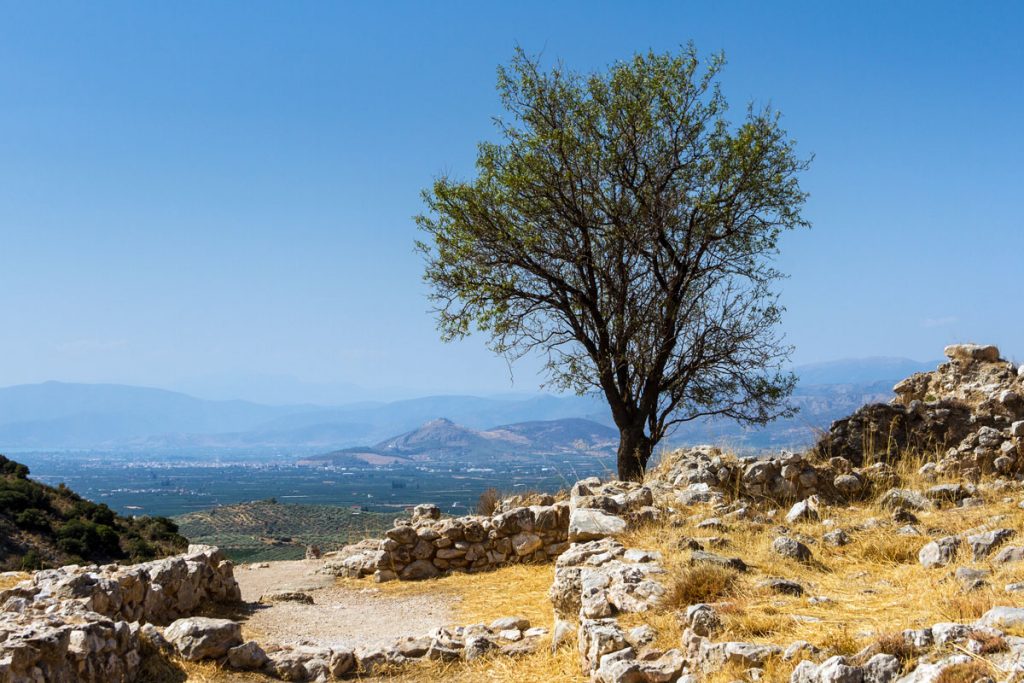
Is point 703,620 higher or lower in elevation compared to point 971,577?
lower

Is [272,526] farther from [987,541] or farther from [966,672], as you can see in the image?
[966,672]

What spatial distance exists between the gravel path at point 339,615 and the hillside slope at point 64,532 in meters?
14.0

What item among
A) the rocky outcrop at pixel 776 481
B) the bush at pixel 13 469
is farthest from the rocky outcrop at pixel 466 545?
the bush at pixel 13 469

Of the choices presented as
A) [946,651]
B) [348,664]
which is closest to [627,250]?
[348,664]

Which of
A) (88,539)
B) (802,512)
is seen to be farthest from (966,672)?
(88,539)

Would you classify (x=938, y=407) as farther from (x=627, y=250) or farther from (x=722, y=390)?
(x=627, y=250)

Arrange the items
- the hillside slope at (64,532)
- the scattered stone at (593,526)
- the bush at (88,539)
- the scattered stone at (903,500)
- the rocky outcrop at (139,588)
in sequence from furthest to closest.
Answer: the bush at (88,539) → the hillside slope at (64,532) → the scattered stone at (593,526) → the scattered stone at (903,500) → the rocky outcrop at (139,588)

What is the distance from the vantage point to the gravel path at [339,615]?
12.5m

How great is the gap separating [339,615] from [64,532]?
22.0 metres

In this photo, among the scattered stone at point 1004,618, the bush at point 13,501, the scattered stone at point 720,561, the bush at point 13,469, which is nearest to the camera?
the scattered stone at point 1004,618

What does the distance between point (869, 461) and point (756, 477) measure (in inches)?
95.9

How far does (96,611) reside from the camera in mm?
11047

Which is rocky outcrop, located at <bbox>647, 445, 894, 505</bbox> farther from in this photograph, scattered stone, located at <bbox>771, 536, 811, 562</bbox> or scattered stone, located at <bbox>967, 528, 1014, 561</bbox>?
scattered stone, located at <bbox>967, 528, 1014, 561</bbox>

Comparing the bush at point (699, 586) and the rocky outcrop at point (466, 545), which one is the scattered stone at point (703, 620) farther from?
the rocky outcrop at point (466, 545)
